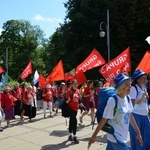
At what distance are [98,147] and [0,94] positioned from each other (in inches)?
184

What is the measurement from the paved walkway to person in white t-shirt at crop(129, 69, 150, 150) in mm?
1930

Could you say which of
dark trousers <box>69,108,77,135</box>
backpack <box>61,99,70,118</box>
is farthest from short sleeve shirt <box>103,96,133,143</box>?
backpack <box>61,99,70,118</box>

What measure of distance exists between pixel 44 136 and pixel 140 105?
13.8 feet

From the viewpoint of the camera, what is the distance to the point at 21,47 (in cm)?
5897

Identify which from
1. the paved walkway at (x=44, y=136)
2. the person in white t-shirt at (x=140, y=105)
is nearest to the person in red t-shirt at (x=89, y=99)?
the paved walkway at (x=44, y=136)

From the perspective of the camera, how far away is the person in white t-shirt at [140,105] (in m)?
5.40

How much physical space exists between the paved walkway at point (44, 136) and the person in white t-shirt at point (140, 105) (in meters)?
1.93

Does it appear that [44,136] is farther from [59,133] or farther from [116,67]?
[116,67]

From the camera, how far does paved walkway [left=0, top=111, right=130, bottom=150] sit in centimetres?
766

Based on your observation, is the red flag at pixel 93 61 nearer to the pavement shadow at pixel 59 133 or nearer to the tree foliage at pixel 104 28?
the pavement shadow at pixel 59 133

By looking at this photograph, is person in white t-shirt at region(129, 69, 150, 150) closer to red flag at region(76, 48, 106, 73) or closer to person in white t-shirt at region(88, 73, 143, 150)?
person in white t-shirt at region(88, 73, 143, 150)

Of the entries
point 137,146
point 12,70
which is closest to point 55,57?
point 12,70

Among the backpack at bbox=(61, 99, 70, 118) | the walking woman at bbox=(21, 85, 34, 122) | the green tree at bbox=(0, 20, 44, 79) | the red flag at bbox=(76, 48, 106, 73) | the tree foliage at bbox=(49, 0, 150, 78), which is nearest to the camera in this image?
the backpack at bbox=(61, 99, 70, 118)

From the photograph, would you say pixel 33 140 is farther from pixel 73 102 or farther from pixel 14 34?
pixel 14 34
